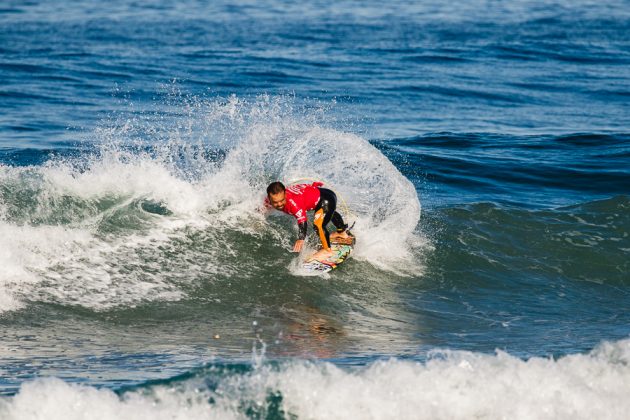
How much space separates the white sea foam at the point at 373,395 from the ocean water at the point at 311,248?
0.02 metres

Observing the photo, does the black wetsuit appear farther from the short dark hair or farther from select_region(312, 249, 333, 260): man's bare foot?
the short dark hair

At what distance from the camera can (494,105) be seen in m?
24.0

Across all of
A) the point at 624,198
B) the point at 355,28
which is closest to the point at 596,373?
the point at 624,198

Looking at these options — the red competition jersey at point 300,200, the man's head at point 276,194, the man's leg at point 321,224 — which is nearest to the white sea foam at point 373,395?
the man's head at point 276,194

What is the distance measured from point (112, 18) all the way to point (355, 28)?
931cm

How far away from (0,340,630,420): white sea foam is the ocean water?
0.02 meters

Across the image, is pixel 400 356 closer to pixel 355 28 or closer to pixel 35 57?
pixel 35 57

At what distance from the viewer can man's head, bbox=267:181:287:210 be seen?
36.4 feet

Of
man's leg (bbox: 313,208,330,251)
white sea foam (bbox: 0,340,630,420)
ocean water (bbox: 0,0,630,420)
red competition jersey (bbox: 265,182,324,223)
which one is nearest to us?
white sea foam (bbox: 0,340,630,420)

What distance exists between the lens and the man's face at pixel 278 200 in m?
11.1

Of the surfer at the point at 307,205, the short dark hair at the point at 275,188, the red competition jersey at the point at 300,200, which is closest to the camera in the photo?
the short dark hair at the point at 275,188

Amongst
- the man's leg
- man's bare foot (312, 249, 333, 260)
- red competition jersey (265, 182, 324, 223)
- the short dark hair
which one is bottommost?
man's bare foot (312, 249, 333, 260)

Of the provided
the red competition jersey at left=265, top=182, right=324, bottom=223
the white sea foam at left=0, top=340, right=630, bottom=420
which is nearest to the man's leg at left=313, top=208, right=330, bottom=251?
the red competition jersey at left=265, top=182, right=324, bottom=223

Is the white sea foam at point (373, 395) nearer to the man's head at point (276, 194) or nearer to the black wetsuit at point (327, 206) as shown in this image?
the man's head at point (276, 194)
